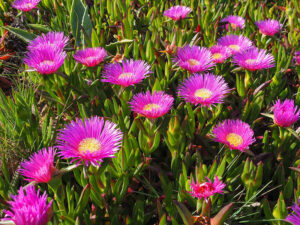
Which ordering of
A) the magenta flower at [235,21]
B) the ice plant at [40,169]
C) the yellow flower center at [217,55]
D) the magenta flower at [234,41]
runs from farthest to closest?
the magenta flower at [235,21] < the magenta flower at [234,41] < the yellow flower center at [217,55] < the ice plant at [40,169]

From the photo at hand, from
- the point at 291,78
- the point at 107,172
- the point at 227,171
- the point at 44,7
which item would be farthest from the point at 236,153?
the point at 44,7

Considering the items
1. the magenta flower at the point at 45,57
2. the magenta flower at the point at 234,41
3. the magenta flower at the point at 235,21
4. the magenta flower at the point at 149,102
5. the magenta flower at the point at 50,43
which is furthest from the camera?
the magenta flower at the point at 235,21

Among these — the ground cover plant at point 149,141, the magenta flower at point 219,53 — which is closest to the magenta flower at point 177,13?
the ground cover plant at point 149,141

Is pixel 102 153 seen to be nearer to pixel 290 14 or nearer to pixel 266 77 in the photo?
pixel 266 77

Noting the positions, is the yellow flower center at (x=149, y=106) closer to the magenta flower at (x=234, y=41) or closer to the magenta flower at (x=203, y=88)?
the magenta flower at (x=203, y=88)

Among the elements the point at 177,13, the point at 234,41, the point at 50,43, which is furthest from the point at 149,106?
the point at 177,13

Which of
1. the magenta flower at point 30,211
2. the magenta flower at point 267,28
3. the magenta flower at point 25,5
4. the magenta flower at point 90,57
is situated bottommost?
the magenta flower at point 267,28

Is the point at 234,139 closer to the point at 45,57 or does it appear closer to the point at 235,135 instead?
the point at 235,135

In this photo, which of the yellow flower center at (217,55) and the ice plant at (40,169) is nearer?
the ice plant at (40,169)
